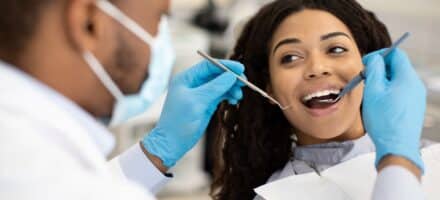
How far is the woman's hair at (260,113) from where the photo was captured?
157 cm

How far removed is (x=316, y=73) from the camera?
4.75ft

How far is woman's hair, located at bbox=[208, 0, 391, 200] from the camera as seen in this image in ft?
5.15

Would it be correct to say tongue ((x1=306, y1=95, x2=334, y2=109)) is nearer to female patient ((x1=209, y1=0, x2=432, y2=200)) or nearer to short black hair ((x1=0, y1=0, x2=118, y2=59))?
female patient ((x1=209, y1=0, x2=432, y2=200))

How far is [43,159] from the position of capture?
77 centimetres

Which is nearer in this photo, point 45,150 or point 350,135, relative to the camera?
point 45,150

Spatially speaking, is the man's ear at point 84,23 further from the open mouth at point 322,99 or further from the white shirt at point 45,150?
the open mouth at point 322,99

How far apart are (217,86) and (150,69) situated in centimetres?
40

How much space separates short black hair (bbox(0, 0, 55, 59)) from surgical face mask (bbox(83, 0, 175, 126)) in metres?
0.09

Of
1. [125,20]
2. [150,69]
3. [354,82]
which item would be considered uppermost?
[125,20]

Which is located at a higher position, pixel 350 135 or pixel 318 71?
pixel 318 71

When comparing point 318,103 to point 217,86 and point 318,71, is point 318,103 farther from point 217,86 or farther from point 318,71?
point 217,86

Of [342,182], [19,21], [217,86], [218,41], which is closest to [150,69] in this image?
[19,21]

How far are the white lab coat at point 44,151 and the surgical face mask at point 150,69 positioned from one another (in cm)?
7

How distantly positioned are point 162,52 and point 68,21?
0.24 m
